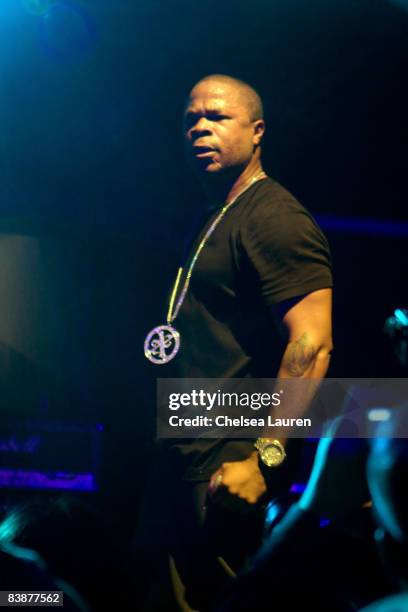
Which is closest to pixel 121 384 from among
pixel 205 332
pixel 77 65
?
pixel 205 332

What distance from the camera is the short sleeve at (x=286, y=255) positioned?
1.64 meters

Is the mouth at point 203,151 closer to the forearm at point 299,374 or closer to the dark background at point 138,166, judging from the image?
the dark background at point 138,166

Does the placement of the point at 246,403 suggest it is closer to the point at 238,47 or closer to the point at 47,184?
the point at 238,47

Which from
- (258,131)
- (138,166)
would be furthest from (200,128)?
(138,166)

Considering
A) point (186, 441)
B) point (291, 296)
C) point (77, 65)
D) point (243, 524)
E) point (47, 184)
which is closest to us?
point (243, 524)

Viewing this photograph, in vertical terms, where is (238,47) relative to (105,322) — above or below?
above

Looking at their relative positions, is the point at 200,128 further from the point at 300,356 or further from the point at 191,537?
the point at 191,537

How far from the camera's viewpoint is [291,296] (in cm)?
162

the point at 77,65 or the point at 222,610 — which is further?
the point at 77,65

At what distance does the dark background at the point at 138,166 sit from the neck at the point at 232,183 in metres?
0.54

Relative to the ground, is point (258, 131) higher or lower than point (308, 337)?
higher

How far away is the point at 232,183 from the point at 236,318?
0.53 meters

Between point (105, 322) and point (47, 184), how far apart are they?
85 cm

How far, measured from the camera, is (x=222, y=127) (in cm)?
204
